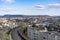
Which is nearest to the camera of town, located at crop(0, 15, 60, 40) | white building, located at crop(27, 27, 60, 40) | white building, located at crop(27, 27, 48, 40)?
white building, located at crop(27, 27, 60, 40)

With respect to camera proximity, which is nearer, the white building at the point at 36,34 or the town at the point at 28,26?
the white building at the point at 36,34

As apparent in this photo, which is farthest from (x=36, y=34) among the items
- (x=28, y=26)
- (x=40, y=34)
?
(x=28, y=26)

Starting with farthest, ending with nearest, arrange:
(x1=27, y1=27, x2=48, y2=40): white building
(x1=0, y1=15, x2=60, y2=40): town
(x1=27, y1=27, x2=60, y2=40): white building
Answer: (x1=0, y1=15, x2=60, y2=40): town
(x1=27, y1=27, x2=48, y2=40): white building
(x1=27, y1=27, x2=60, y2=40): white building

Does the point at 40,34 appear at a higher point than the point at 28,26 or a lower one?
lower

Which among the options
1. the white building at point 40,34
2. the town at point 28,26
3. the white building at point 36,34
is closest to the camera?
the white building at point 40,34

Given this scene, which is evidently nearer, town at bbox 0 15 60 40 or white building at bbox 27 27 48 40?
white building at bbox 27 27 48 40

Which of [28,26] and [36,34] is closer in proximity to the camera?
[36,34]

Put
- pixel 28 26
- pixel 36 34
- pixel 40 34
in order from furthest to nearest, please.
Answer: pixel 28 26 → pixel 36 34 → pixel 40 34

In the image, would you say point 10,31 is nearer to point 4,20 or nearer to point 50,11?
point 4,20

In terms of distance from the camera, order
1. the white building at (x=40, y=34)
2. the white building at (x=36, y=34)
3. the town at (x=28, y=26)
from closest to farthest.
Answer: the white building at (x=40, y=34) < the white building at (x=36, y=34) < the town at (x=28, y=26)

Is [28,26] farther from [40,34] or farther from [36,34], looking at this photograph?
[40,34]
